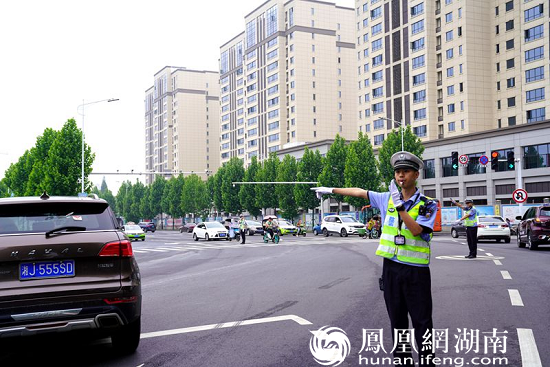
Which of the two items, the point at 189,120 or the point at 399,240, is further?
the point at 189,120

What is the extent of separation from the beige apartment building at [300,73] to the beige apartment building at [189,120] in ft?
117

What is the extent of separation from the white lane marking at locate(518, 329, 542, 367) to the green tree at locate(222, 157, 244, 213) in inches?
3010

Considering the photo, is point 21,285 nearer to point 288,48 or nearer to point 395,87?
point 395,87

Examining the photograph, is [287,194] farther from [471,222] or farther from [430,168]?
[471,222]

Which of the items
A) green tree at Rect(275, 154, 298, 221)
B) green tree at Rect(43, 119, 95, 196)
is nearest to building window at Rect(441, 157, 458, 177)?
green tree at Rect(275, 154, 298, 221)

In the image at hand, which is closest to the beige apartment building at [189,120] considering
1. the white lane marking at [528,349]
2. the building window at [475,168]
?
the building window at [475,168]

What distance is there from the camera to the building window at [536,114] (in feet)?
179

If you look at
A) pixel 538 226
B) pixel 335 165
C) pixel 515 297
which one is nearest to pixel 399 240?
pixel 515 297

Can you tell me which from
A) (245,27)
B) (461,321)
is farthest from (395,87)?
(461,321)

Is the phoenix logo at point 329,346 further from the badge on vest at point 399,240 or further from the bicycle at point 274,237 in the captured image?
the bicycle at point 274,237

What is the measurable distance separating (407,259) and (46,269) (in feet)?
10.0

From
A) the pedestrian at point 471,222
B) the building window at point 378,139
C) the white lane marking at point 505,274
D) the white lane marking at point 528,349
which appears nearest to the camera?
the white lane marking at point 528,349

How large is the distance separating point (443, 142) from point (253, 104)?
51923 mm

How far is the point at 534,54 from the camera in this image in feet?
181
